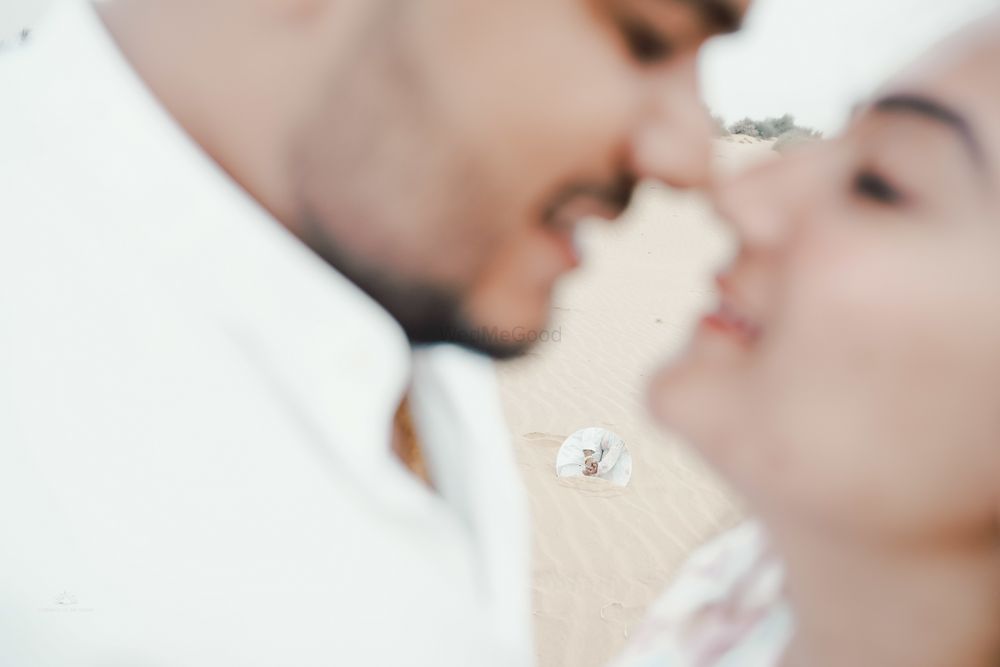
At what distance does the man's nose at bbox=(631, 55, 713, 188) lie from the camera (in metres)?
1.12

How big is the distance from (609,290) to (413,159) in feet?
24.2

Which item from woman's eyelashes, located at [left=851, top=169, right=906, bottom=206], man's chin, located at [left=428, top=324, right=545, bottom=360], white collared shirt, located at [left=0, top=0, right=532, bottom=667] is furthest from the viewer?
man's chin, located at [left=428, top=324, right=545, bottom=360]

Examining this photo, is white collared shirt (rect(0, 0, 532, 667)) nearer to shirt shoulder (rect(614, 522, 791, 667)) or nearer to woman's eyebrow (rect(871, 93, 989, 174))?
shirt shoulder (rect(614, 522, 791, 667))

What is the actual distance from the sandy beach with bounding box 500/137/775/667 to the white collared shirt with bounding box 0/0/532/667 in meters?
0.56

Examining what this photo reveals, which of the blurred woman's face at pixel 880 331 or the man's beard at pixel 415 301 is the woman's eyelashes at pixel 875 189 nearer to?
the blurred woman's face at pixel 880 331

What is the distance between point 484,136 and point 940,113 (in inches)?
23.5

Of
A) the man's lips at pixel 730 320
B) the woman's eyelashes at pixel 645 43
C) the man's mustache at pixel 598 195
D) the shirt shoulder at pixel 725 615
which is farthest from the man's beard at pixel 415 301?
the shirt shoulder at pixel 725 615

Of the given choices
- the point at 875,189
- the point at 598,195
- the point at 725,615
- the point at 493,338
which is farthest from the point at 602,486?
the point at 875,189

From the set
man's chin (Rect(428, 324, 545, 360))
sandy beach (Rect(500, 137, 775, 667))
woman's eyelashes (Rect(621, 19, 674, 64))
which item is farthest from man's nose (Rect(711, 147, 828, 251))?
man's chin (Rect(428, 324, 545, 360))

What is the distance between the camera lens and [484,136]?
3.51 ft

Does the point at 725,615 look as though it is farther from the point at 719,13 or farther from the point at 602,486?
the point at 602,486

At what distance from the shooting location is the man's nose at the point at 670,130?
1.12 m

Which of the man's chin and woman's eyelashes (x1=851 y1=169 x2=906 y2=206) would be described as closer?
woman's eyelashes (x1=851 y1=169 x2=906 y2=206)

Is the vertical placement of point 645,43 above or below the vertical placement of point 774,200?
above
